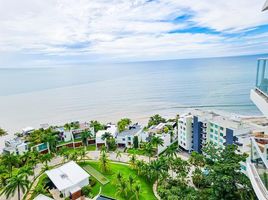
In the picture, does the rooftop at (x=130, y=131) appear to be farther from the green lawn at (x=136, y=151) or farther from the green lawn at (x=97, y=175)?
the green lawn at (x=97, y=175)

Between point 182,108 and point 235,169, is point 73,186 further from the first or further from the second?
point 182,108

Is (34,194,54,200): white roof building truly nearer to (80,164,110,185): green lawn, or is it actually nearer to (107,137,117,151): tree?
(80,164,110,185): green lawn

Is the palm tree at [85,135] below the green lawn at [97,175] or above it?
above

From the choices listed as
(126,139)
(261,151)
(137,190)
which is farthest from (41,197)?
(261,151)

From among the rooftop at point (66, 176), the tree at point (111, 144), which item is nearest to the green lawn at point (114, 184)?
the rooftop at point (66, 176)

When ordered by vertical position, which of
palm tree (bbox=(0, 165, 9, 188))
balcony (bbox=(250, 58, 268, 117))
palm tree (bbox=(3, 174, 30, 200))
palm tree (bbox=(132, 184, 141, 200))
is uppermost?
balcony (bbox=(250, 58, 268, 117))

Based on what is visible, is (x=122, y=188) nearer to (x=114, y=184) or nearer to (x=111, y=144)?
(x=114, y=184)

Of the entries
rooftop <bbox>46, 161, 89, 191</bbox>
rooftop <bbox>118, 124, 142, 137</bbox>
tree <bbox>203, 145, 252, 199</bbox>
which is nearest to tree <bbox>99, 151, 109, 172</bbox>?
rooftop <bbox>46, 161, 89, 191</bbox>
